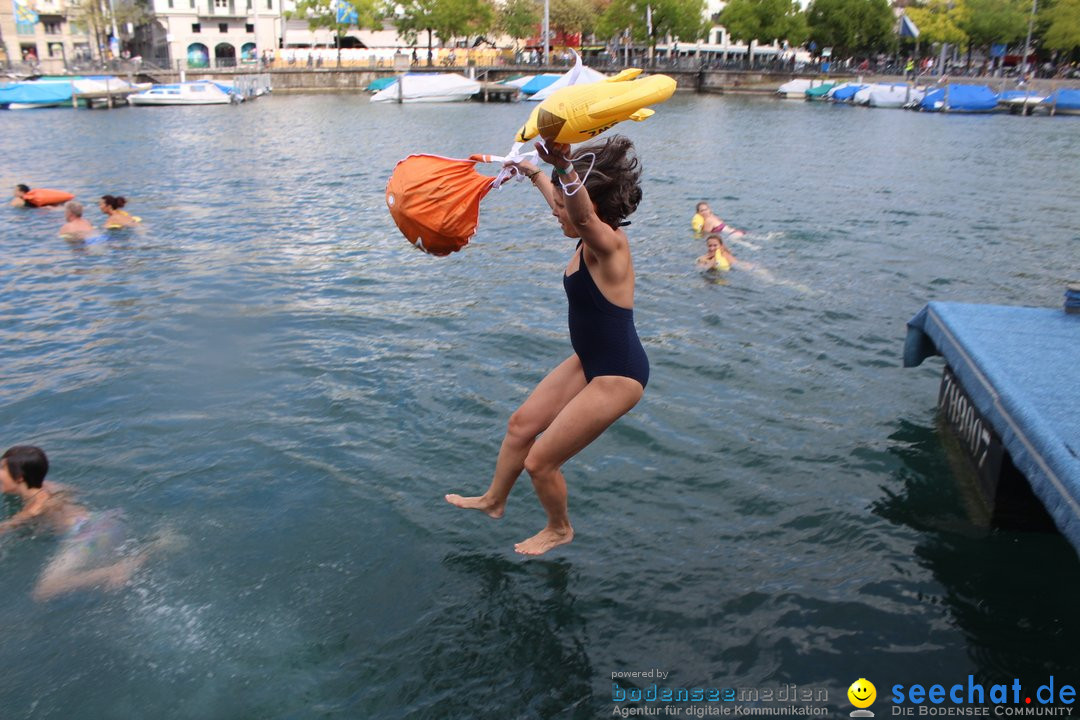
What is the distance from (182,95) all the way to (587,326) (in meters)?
66.5

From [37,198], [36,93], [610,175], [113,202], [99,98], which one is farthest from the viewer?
[99,98]

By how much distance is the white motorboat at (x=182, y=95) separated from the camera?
6238 centimetres

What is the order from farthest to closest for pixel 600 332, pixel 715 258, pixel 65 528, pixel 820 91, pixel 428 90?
1. pixel 820 91
2. pixel 428 90
3. pixel 715 258
4. pixel 65 528
5. pixel 600 332

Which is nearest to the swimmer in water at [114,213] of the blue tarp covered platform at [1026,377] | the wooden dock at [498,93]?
the blue tarp covered platform at [1026,377]

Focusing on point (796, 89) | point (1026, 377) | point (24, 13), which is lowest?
point (1026, 377)

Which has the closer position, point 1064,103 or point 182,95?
point 1064,103

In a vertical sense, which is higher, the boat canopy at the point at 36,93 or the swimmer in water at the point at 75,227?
the boat canopy at the point at 36,93

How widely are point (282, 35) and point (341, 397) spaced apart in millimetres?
107855

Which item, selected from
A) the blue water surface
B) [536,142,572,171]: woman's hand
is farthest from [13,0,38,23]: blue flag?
[536,142,572,171]: woman's hand

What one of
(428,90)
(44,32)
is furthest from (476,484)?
(44,32)

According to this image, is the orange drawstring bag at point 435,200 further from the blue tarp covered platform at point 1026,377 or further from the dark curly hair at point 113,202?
the dark curly hair at point 113,202

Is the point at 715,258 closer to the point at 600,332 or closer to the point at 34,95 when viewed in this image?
the point at 600,332

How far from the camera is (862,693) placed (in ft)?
17.0

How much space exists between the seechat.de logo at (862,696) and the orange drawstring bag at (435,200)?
3.80 metres
